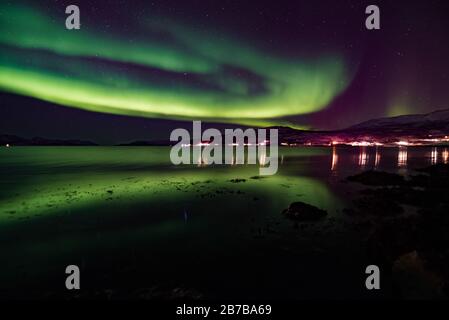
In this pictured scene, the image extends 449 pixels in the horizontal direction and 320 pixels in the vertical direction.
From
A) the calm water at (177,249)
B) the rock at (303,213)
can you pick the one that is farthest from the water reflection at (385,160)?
the calm water at (177,249)

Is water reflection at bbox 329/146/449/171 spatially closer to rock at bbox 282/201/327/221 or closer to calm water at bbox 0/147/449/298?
rock at bbox 282/201/327/221

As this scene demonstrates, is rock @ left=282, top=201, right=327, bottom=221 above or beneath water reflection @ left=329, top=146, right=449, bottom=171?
beneath

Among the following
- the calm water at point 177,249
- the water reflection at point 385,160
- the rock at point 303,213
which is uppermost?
the water reflection at point 385,160

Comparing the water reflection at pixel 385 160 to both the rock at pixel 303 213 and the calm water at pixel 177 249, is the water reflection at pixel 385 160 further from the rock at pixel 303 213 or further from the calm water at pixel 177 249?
the calm water at pixel 177 249

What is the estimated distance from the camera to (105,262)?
12.6 meters

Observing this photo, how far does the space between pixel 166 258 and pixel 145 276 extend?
6.04 feet

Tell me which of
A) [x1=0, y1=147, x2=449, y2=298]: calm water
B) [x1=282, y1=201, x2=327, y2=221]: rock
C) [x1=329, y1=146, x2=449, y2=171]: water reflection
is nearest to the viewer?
[x1=0, y1=147, x2=449, y2=298]: calm water

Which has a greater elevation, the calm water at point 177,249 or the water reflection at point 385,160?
the water reflection at point 385,160

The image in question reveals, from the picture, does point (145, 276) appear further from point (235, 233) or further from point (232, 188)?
point (232, 188)

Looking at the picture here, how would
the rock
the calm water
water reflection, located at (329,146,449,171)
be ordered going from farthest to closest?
water reflection, located at (329,146,449,171) < the rock < the calm water

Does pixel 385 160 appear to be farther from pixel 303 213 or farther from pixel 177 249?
pixel 177 249

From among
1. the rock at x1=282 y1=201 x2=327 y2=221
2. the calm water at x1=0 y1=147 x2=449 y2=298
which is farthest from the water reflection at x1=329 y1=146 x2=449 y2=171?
the calm water at x1=0 y1=147 x2=449 y2=298

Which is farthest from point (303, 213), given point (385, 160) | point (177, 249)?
point (385, 160)
